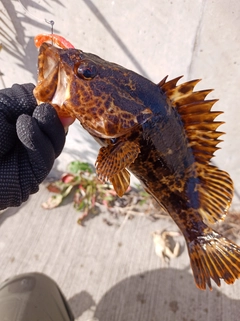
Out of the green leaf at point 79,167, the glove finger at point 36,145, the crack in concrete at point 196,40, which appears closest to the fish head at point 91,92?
the glove finger at point 36,145

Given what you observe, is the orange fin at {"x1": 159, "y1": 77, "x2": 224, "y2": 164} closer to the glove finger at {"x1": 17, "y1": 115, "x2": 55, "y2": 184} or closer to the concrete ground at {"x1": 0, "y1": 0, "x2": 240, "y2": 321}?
the glove finger at {"x1": 17, "y1": 115, "x2": 55, "y2": 184}

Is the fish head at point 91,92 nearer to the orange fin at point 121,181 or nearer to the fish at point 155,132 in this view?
the fish at point 155,132

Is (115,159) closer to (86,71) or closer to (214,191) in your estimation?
(86,71)

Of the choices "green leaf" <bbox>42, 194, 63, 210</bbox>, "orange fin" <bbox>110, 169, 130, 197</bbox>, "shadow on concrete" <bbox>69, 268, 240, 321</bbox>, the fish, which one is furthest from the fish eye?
"green leaf" <bbox>42, 194, 63, 210</bbox>

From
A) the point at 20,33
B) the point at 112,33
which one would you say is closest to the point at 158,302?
the point at 112,33

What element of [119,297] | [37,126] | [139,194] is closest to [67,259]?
[119,297]

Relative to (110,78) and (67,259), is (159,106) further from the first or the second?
(67,259)
